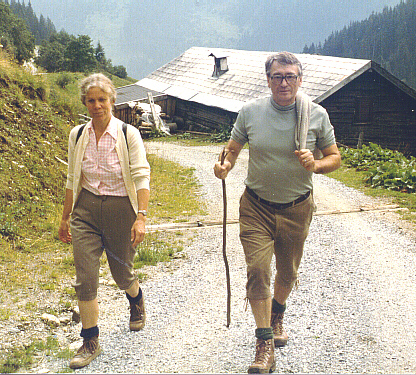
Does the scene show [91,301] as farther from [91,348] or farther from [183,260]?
[183,260]

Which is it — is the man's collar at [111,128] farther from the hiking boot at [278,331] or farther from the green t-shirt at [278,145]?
the hiking boot at [278,331]

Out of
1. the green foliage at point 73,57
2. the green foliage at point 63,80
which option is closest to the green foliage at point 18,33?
the green foliage at point 73,57

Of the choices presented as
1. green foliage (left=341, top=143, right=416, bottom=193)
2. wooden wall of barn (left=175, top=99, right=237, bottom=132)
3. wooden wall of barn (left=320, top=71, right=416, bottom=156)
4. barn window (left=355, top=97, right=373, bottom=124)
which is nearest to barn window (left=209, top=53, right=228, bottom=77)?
wooden wall of barn (left=175, top=99, right=237, bottom=132)

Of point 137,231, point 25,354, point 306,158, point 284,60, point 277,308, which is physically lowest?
point 25,354

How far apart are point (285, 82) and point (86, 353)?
Result: 246cm

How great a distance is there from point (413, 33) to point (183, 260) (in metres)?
98.0

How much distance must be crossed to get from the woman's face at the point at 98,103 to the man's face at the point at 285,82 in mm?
1217

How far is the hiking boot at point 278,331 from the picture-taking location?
12.4 feet

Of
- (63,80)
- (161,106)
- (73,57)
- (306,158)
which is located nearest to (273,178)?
(306,158)

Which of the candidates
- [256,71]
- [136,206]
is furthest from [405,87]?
[136,206]

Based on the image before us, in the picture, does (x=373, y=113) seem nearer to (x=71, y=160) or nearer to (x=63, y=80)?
(x=63, y=80)

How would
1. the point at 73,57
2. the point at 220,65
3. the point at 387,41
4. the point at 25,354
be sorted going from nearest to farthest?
the point at 25,354, the point at 220,65, the point at 73,57, the point at 387,41

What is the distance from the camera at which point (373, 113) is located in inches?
845

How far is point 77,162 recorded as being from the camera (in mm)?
3506
